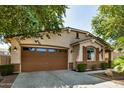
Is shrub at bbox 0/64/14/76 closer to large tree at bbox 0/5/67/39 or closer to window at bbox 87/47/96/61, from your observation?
large tree at bbox 0/5/67/39

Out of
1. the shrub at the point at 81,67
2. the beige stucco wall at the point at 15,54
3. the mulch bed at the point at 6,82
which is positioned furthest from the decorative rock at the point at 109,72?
the beige stucco wall at the point at 15,54

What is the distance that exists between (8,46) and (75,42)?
4132 mm

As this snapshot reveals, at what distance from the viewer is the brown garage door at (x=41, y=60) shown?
1330cm

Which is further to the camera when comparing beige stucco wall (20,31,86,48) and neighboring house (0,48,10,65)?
neighboring house (0,48,10,65)

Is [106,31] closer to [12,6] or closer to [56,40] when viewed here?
[56,40]

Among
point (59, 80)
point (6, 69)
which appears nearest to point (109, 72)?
point (59, 80)

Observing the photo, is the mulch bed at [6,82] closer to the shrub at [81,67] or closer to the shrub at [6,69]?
the shrub at [6,69]

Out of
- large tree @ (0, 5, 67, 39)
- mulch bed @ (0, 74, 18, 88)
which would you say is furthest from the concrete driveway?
large tree @ (0, 5, 67, 39)

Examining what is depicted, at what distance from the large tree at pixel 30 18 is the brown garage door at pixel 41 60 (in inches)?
125

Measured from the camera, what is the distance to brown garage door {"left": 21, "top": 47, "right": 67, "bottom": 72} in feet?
43.6

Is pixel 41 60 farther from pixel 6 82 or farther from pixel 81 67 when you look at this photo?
pixel 6 82

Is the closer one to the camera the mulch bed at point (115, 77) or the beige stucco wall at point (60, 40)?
the mulch bed at point (115, 77)

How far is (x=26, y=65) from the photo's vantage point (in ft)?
45.7

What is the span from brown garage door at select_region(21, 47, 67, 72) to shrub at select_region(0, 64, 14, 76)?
698mm
